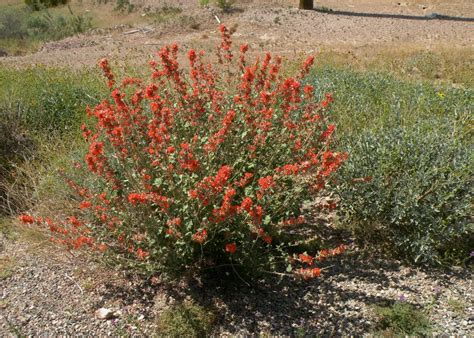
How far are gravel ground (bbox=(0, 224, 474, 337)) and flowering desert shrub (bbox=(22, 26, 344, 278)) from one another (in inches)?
8.7

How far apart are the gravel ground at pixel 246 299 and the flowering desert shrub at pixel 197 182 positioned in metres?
0.22

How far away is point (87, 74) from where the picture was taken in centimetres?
707

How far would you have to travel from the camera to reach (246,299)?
293 cm

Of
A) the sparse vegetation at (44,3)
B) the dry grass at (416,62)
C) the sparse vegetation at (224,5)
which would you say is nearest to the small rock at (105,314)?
the dry grass at (416,62)

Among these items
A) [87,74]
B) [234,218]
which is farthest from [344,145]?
[87,74]

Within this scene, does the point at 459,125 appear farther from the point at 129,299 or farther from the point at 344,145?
the point at 129,299

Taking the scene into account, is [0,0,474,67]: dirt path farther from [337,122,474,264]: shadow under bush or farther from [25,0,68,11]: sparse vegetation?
[25,0,68,11]: sparse vegetation

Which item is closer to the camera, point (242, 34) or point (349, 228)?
point (349, 228)

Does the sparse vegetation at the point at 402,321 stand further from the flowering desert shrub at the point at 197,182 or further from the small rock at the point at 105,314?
the small rock at the point at 105,314

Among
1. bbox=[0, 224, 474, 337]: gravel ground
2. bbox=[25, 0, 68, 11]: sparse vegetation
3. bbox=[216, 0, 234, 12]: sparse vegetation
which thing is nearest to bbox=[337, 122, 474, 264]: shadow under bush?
bbox=[0, 224, 474, 337]: gravel ground

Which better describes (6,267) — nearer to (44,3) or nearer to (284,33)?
(284,33)

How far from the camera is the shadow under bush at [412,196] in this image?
3.03m

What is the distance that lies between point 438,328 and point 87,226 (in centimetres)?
241

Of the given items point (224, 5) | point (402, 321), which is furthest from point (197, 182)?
point (224, 5)
